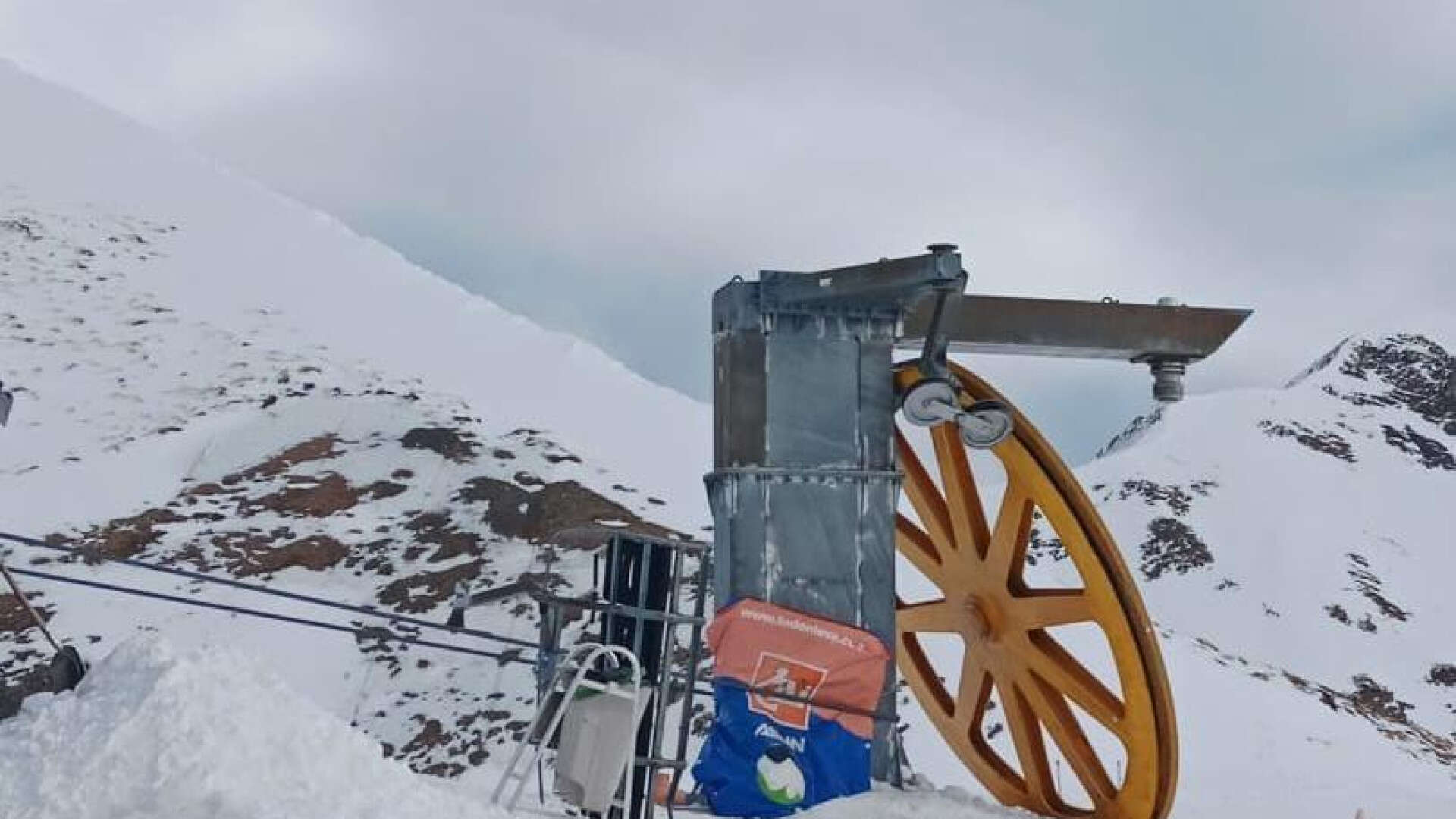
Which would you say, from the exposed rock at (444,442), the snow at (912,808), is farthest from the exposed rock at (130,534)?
the snow at (912,808)

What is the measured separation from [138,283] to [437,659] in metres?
33.2

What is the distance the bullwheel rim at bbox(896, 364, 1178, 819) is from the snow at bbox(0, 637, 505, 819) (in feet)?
20.0

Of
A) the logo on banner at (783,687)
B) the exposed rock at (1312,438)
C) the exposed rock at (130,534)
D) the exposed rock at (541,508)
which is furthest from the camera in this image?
the exposed rock at (1312,438)

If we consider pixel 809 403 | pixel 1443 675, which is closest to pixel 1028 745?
pixel 809 403

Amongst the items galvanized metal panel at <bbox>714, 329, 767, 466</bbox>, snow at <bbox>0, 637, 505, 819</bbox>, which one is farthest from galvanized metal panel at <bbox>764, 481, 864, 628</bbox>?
snow at <bbox>0, 637, 505, 819</bbox>

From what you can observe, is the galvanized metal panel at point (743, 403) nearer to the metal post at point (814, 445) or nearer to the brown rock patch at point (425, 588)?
the metal post at point (814, 445)

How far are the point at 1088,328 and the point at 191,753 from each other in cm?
870

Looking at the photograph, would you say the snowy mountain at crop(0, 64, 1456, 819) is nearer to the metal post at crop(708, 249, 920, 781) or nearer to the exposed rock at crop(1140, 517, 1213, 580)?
the exposed rock at crop(1140, 517, 1213, 580)

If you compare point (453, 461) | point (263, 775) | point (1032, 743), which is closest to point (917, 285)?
point (1032, 743)

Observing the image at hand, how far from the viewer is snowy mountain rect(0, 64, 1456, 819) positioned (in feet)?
83.5

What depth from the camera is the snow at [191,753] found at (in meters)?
5.58

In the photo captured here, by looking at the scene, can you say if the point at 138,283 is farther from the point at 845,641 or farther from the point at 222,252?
the point at 845,641

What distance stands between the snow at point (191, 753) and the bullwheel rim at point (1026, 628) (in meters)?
6.11

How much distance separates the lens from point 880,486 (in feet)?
36.4
